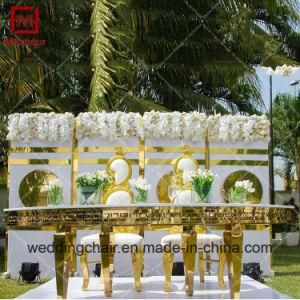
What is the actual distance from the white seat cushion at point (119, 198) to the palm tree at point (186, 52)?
4.84 meters

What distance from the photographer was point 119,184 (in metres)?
5.51

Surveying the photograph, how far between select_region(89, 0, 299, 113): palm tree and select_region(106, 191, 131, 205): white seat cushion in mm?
4838

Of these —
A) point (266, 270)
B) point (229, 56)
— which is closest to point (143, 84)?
point (229, 56)

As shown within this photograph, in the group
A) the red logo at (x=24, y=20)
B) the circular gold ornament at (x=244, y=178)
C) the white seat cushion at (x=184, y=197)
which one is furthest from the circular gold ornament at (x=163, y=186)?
the red logo at (x=24, y=20)

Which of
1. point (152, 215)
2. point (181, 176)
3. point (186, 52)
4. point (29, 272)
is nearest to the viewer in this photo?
point (152, 215)

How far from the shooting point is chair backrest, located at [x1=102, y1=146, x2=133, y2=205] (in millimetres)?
5250

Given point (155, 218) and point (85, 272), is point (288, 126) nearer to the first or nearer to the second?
point (85, 272)

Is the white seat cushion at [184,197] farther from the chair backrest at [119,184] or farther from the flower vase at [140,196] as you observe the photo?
the chair backrest at [119,184]

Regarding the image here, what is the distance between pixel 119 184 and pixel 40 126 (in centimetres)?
290

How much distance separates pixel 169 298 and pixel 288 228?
12.3m

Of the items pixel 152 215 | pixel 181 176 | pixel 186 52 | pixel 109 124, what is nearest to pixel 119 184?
pixel 181 176

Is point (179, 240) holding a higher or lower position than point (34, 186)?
lower

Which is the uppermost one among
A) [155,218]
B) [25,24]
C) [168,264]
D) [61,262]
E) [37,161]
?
[25,24]

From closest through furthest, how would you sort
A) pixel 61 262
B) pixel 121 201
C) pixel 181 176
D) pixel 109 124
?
pixel 61 262, pixel 121 201, pixel 181 176, pixel 109 124
